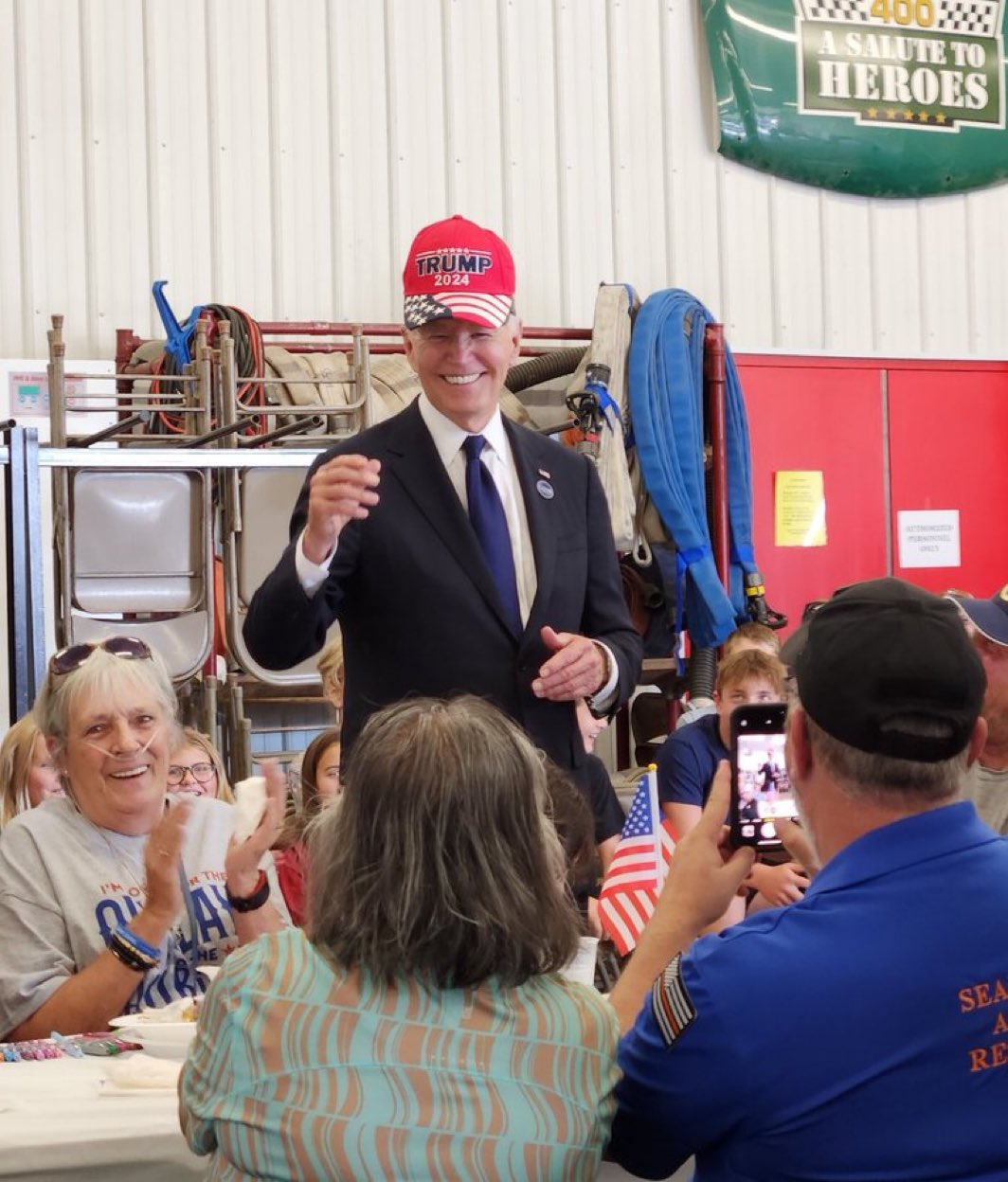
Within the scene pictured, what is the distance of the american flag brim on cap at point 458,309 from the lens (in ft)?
8.26

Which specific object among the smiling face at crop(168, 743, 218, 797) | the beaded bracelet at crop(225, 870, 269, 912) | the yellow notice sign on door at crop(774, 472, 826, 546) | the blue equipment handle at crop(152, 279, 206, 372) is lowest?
the beaded bracelet at crop(225, 870, 269, 912)

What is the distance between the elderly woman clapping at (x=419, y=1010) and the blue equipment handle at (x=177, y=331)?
16.8ft

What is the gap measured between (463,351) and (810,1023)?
4.64ft

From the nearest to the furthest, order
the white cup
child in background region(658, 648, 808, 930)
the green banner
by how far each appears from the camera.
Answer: the white cup, child in background region(658, 648, 808, 930), the green banner

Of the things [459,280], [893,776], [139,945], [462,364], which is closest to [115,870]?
[139,945]

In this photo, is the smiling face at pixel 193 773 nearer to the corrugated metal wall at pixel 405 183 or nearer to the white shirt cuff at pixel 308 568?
the white shirt cuff at pixel 308 568

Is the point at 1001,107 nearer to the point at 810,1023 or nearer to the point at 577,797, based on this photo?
the point at 577,797

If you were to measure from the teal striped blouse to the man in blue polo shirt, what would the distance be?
2.7 inches

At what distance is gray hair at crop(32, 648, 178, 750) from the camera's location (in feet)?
8.81

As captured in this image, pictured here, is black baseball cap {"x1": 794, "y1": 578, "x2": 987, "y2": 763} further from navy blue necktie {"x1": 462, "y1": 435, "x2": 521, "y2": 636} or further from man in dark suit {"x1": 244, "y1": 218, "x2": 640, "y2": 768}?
navy blue necktie {"x1": 462, "y1": 435, "x2": 521, "y2": 636}

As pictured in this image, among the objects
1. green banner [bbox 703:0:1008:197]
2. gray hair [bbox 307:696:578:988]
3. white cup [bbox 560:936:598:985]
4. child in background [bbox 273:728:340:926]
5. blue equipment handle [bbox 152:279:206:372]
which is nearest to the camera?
gray hair [bbox 307:696:578:988]

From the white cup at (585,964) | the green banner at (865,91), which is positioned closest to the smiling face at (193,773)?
the white cup at (585,964)

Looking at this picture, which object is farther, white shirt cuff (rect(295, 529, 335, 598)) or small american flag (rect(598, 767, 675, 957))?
small american flag (rect(598, 767, 675, 957))

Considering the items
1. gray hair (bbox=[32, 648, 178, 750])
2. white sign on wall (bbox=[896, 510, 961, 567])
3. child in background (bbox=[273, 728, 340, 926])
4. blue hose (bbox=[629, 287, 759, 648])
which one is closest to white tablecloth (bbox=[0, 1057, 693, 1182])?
child in background (bbox=[273, 728, 340, 926])
